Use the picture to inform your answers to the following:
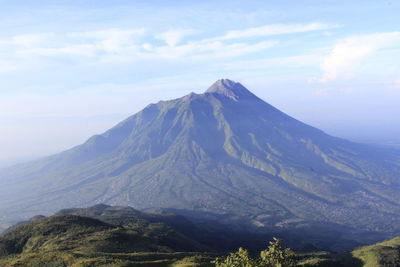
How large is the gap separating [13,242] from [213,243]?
7501cm

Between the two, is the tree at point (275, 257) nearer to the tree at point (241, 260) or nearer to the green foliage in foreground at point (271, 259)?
the green foliage in foreground at point (271, 259)

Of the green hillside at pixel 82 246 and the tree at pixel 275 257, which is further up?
the tree at pixel 275 257

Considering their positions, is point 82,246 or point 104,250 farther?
point 82,246

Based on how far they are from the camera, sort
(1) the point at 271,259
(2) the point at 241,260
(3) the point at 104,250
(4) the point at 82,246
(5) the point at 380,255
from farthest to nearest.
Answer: (5) the point at 380,255 → (4) the point at 82,246 → (3) the point at 104,250 → (2) the point at 241,260 → (1) the point at 271,259

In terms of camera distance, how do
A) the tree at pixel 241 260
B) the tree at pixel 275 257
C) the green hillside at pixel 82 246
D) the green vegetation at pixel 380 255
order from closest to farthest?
the tree at pixel 241 260, the tree at pixel 275 257, the green hillside at pixel 82 246, the green vegetation at pixel 380 255

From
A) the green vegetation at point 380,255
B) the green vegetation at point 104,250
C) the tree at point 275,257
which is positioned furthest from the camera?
the green vegetation at point 380,255

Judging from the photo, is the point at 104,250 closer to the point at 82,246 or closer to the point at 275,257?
the point at 82,246

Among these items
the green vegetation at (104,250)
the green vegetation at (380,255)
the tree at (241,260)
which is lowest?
the green vegetation at (380,255)

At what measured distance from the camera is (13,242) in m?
97.7

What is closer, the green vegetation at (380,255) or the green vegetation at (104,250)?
the green vegetation at (104,250)

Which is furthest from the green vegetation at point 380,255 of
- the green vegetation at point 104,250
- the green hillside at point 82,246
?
the green hillside at point 82,246

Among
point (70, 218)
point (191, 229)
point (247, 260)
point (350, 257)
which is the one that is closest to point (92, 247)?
point (70, 218)

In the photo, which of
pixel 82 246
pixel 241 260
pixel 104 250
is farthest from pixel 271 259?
pixel 82 246

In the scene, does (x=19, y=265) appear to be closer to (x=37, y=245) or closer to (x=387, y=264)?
(x=37, y=245)
